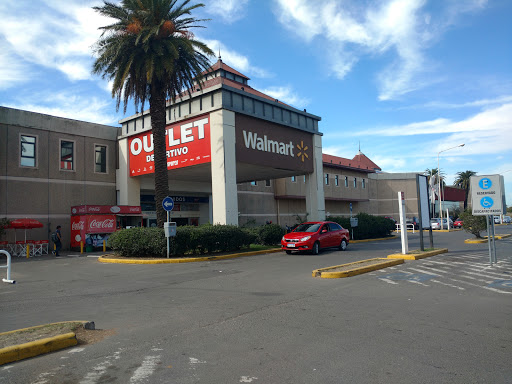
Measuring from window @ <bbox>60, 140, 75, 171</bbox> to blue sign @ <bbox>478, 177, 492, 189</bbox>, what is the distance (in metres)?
23.9

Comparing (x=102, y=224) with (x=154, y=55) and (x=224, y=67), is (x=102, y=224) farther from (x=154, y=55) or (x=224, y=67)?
(x=224, y=67)

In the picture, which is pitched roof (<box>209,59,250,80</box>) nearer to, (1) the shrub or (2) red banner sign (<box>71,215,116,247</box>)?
(2) red banner sign (<box>71,215,116,247</box>)

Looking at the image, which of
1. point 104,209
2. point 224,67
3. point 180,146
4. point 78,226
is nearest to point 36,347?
point 180,146

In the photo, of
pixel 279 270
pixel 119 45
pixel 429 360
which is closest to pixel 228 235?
pixel 279 270

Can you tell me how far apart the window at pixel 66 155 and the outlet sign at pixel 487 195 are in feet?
77.7

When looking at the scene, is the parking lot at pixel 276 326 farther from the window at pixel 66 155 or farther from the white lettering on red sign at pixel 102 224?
A: the window at pixel 66 155

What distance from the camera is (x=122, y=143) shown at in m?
28.4

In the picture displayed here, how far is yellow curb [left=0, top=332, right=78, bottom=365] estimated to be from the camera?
4.88 meters

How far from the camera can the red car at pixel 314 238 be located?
60.1 feet

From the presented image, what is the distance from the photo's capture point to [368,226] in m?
31.8

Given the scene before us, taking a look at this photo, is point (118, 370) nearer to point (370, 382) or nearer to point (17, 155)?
point (370, 382)

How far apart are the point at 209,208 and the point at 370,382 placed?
32487 mm

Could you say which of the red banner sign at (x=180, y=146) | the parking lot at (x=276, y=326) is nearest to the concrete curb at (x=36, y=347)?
the parking lot at (x=276, y=326)

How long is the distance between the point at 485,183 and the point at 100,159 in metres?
24.0
